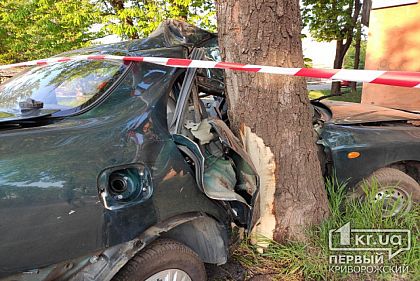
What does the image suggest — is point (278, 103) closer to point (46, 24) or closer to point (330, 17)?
point (46, 24)

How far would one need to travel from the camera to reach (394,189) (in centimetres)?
326

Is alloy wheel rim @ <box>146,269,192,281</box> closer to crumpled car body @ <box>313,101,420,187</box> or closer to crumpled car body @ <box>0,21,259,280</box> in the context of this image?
crumpled car body @ <box>0,21,259,280</box>

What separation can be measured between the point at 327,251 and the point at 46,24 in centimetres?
879

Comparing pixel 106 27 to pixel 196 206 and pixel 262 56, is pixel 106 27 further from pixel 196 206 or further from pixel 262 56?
pixel 196 206

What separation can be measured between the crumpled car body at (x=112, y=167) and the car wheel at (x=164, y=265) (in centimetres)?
9

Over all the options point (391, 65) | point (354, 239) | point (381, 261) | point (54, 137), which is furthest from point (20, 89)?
point (391, 65)

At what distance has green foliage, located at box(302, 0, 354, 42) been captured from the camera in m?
14.8

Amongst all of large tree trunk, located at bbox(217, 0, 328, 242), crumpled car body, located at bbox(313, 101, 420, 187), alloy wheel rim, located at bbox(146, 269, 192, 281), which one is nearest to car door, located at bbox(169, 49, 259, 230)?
large tree trunk, located at bbox(217, 0, 328, 242)

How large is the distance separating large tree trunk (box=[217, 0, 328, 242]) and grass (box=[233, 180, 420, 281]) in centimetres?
11

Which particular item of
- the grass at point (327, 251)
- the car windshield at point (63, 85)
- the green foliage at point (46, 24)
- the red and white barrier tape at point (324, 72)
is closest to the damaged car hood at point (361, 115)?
the grass at point (327, 251)

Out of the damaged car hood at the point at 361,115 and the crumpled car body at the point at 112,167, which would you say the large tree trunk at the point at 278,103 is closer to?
the crumpled car body at the point at 112,167

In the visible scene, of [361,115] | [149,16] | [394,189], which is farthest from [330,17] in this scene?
[394,189]

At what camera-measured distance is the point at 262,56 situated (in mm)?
2645

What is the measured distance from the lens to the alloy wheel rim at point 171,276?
2.00 m
